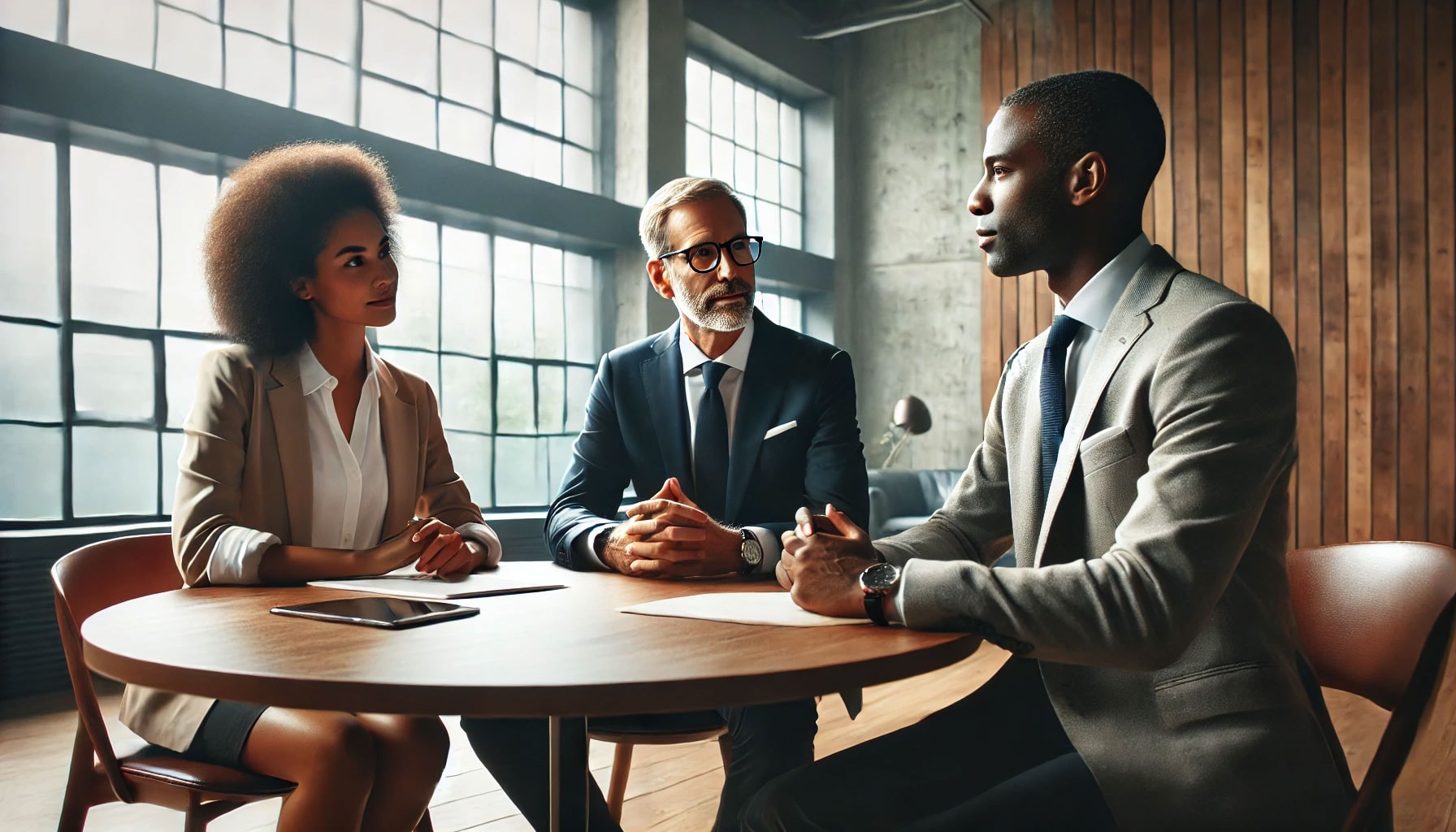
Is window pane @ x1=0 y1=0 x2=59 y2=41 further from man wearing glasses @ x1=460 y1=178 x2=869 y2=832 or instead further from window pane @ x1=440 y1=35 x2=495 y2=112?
man wearing glasses @ x1=460 y1=178 x2=869 y2=832

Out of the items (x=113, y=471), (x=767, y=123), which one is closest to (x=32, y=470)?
(x=113, y=471)

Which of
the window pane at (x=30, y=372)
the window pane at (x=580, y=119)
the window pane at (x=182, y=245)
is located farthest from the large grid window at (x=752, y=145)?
the window pane at (x=30, y=372)

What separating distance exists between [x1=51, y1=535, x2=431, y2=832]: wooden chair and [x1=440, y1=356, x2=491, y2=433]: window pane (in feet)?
14.5

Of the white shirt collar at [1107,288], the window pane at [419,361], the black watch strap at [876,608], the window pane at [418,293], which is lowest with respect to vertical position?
the black watch strap at [876,608]

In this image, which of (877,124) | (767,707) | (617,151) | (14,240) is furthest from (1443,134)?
(14,240)

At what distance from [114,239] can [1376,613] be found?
16.0 feet

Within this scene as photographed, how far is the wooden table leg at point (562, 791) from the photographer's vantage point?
1.28m

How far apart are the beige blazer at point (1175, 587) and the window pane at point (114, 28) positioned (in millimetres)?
4567

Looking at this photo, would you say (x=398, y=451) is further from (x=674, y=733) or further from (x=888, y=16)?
(x=888, y=16)

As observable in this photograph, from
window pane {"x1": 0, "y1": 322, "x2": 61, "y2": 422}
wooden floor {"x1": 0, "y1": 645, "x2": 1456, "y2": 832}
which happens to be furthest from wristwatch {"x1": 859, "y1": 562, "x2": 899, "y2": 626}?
window pane {"x1": 0, "y1": 322, "x2": 61, "y2": 422}

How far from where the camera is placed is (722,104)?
8805 millimetres

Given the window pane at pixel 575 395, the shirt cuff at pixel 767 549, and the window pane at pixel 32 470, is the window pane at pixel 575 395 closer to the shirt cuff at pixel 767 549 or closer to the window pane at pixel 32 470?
the window pane at pixel 32 470

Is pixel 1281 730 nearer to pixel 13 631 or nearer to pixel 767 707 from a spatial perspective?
pixel 767 707

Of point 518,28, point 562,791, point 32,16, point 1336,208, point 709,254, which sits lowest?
point 562,791
